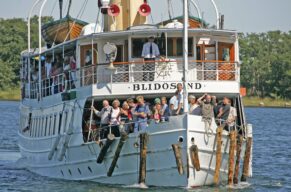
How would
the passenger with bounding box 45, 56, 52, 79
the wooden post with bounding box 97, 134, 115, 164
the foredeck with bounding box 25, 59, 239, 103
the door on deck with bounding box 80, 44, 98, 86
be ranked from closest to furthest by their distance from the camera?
1. the wooden post with bounding box 97, 134, 115, 164
2. the foredeck with bounding box 25, 59, 239, 103
3. the door on deck with bounding box 80, 44, 98, 86
4. the passenger with bounding box 45, 56, 52, 79

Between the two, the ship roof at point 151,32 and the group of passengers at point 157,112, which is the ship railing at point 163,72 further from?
the ship roof at point 151,32

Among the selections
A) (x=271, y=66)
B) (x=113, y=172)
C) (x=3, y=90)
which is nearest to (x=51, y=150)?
(x=113, y=172)

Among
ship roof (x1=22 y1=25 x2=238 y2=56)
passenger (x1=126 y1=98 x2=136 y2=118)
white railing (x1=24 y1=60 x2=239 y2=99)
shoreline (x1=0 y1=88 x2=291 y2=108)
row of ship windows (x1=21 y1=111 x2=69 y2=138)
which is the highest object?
ship roof (x1=22 y1=25 x2=238 y2=56)

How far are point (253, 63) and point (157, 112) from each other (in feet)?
377

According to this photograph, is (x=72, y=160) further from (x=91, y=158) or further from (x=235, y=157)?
(x=235, y=157)

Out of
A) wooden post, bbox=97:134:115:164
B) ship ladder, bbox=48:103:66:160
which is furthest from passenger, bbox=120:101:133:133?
ship ladder, bbox=48:103:66:160

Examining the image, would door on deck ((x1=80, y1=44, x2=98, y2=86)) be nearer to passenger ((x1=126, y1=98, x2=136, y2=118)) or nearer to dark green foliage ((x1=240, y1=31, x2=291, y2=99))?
passenger ((x1=126, y1=98, x2=136, y2=118))

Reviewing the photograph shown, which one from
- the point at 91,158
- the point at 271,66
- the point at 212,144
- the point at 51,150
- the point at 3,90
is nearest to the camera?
the point at 212,144

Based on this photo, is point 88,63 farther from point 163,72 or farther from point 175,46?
point 163,72

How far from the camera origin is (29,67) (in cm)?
4588

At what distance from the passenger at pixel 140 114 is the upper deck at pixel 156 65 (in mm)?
1023

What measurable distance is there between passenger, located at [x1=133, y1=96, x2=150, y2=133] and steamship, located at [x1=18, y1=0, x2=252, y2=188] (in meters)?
0.34

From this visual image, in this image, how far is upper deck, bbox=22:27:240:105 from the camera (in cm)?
3481

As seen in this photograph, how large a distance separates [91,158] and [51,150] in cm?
460
